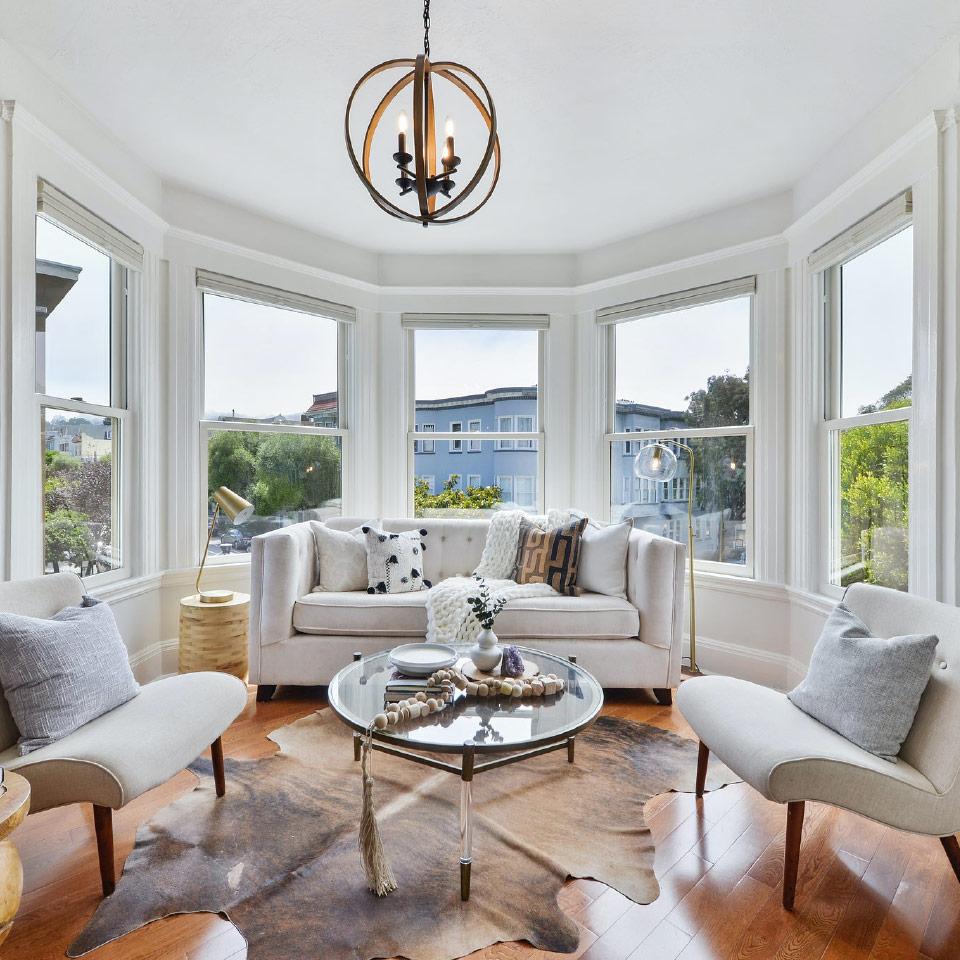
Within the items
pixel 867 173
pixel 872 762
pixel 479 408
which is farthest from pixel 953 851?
pixel 479 408

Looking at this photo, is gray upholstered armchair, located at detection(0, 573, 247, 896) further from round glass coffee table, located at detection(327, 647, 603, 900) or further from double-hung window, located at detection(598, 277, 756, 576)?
double-hung window, located at detection(598, 277, 756, 576)

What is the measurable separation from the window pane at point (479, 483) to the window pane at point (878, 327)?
201 centimetres

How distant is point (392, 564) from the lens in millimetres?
3314

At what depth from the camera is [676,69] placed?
2314mm

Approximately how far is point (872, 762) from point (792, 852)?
0.32 metres

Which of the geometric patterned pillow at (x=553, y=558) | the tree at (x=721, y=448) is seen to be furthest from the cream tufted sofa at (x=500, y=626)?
the tree at (x=721, y=448)

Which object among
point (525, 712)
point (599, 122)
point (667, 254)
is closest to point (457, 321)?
point (667, 254)

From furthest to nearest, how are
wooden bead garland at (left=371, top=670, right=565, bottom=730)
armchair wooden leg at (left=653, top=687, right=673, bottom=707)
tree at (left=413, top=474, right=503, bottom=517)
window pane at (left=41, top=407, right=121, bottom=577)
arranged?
1. tree at (left=413, top=474, right=503, bottom=517)
2. armchair wooden leg at (left=653, top=687, right=673, bottom=707)
3. window pane at (left=41, top=407, right=121, bottom=577)
4. wooden bead garland at (left=371, top=670, right=565, bottom=730)

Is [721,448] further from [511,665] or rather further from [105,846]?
[105,846]

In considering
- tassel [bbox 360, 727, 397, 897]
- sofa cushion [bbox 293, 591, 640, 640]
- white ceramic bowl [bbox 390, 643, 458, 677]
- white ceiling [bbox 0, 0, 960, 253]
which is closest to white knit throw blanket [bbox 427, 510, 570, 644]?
sofa cushion [bbox 293, 591, 640, 640]

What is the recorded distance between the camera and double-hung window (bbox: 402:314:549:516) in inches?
168

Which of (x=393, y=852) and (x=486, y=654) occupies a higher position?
(x=486, y=654)

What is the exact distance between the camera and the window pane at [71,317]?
2.63m

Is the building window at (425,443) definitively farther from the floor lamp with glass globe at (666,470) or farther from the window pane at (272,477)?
the floor lamp with glass globe at (666,470)
